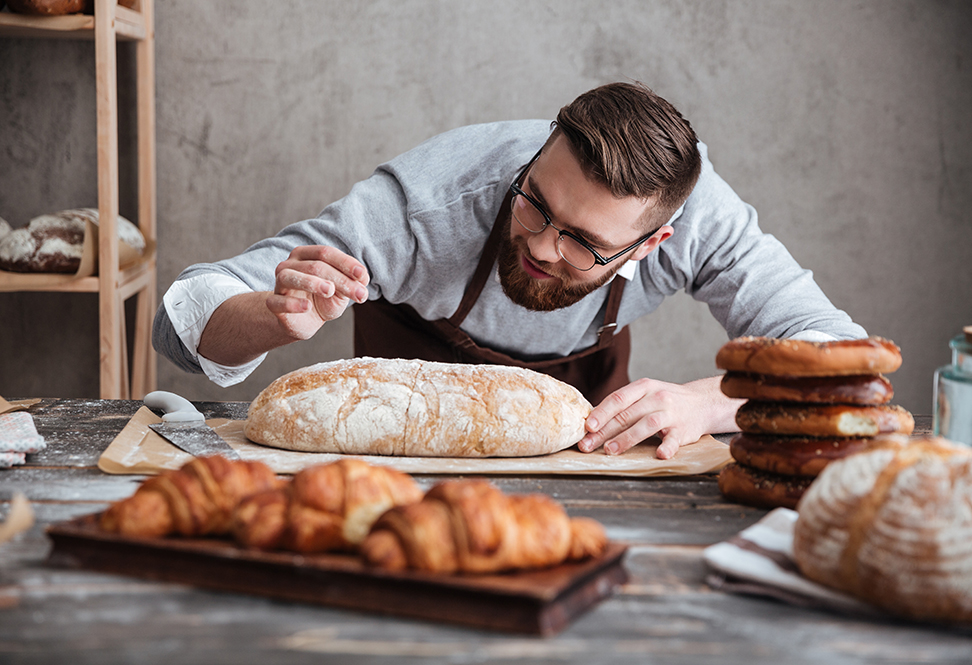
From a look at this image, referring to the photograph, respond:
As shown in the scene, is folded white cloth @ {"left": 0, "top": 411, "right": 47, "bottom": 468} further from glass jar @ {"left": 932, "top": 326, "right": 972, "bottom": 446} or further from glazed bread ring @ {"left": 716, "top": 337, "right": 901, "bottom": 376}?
glass jar @ {"left": 932, "top": 326, "right": 972, "bottom": 446}

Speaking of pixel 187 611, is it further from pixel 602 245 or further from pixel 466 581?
pixel 602 245

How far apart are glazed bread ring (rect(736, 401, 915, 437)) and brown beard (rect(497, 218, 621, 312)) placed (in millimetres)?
799

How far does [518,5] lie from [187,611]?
9.06ft

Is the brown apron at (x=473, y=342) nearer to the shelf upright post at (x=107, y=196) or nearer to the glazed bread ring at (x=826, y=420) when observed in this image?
the shelf upright post at (x=107, y=196)

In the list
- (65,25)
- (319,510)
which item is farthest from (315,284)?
(65,25)

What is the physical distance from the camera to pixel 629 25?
300 cm

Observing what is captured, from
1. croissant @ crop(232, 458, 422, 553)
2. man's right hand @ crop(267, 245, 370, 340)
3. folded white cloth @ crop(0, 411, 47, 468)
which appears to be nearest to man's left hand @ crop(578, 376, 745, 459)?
man's right hand @ crop(267, 245, 370, 340)

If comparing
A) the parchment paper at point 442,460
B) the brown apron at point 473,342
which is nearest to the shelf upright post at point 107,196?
the brown apron at point 473,342

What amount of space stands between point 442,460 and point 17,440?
0.62m

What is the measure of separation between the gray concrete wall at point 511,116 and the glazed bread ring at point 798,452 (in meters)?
2.18

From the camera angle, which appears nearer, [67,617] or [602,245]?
[67,617]

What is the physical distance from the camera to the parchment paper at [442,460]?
1154 millimetres

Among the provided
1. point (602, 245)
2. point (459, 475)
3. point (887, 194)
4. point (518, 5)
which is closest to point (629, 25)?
point (518, 5)

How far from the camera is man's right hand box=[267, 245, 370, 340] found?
4.30 ft
